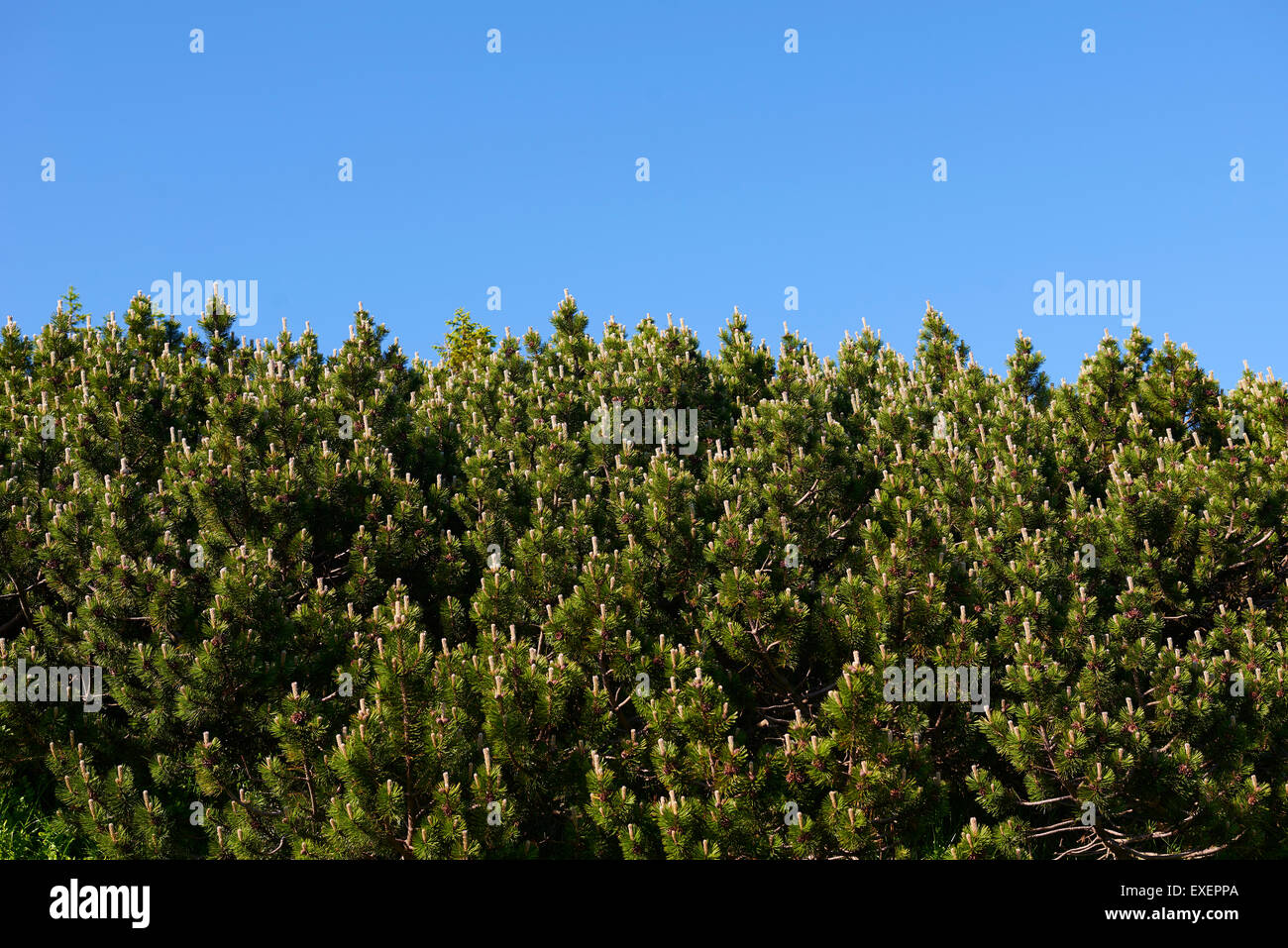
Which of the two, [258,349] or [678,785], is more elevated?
[258,349]

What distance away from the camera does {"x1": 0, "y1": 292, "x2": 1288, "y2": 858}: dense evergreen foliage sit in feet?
28.3

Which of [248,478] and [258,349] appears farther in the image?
[258,349]

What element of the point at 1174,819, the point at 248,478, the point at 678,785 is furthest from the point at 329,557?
A: the point at 1174,819

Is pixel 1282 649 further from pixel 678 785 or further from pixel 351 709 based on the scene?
pixel 351 709

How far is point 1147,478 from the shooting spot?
1220 cm

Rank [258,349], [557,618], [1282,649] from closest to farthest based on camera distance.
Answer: [557,618] < [1282,649] < [258,349]

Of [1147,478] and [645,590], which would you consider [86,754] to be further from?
[1147,478]

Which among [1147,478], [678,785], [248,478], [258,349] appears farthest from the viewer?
[258,349]

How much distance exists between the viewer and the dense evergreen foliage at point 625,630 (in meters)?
8.62

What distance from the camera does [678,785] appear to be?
8633mm

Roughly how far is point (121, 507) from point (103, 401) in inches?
121

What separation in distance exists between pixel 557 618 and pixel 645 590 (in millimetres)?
1001

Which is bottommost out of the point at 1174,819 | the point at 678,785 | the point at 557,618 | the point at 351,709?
the point at 1174,819

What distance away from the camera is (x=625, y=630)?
31.0 ft
